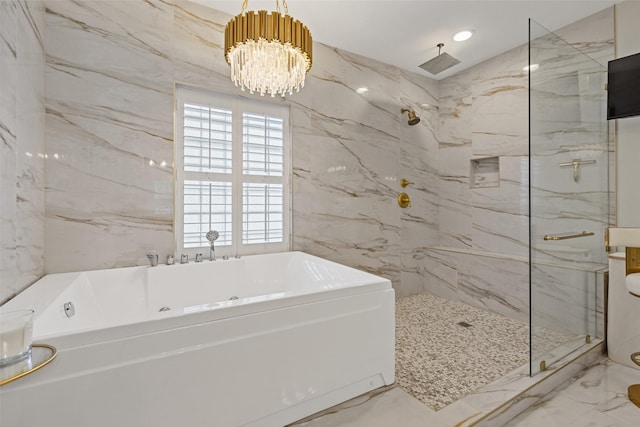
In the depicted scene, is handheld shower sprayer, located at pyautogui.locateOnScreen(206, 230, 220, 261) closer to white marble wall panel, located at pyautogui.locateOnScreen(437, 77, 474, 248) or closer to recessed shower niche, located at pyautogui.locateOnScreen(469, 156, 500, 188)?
white marble wall panel, located at pyautogui.locateOnScreen(437, 77, 474, 248)

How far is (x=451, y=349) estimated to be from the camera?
2.08 meters

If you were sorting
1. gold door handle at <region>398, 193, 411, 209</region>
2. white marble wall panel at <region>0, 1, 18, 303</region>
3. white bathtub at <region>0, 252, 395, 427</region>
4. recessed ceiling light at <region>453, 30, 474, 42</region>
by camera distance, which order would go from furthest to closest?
gold door handle at <region>398, 193, 411, 209</region>
recessed ceiling light at <region>453, 30, 474, 42</region>
white marble wall panel at <region>0, 1, 18, 303</region>
white bathtub at <region>0, 252, 395, 427</region>

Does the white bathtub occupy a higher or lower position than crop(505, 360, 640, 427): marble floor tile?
higher

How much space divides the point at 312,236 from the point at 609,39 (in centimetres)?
287

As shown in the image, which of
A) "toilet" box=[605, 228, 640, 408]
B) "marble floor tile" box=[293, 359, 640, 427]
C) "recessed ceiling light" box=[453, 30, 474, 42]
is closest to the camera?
"marble floor tile" box=[293, 359, 640, 427]

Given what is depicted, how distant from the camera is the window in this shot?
88.0 inches

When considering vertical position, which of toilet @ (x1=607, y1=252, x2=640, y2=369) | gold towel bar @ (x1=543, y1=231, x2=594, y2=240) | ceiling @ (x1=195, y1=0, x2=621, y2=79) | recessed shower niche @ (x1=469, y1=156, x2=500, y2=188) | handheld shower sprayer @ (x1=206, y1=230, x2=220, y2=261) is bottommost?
toilet @ (x1=607, y1=252, x2=640, y2=369)

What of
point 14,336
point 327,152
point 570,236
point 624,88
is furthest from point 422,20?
point 14,336

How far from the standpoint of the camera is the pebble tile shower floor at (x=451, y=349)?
1.64m

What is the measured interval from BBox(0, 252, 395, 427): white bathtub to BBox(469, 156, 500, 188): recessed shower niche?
2228mm

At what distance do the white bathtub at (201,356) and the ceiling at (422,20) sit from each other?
6.69 feet

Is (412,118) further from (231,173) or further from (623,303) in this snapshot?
(623,303)

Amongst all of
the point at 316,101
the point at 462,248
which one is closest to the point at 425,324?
the point at 462,248

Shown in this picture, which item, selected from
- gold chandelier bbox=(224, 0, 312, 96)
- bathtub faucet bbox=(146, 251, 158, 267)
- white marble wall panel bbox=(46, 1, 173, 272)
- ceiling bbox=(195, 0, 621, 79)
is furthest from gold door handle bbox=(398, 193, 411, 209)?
bathtub faucet bbox=(146, 251, 158, 267)
